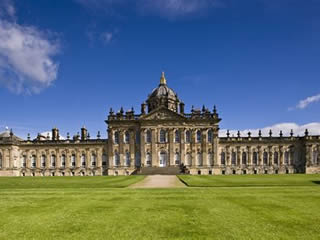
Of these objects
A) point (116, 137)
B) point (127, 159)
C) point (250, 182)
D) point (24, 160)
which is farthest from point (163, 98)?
point (250, 182)

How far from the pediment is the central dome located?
5733 mm

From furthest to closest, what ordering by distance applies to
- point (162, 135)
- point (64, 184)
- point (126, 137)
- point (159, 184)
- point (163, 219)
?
point (126, 137) → point (162, 135) → point (159, 184) → point (64, 184) → point (163, 219)

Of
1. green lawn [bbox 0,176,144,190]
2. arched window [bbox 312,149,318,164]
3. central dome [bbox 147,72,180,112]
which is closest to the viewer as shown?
green lawn [bbox 0,176,144,190]

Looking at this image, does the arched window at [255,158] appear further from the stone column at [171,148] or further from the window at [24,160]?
the window at [24,160]

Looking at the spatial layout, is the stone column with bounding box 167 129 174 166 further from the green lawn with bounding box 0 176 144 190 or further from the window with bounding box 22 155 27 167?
the window with bounding box 22 155 27 167

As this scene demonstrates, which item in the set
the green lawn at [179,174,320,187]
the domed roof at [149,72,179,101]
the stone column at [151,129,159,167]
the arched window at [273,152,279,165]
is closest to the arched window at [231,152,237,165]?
the arched window at [273,152,279,165]

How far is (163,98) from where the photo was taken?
6162cm

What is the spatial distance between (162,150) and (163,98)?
42.9 ft

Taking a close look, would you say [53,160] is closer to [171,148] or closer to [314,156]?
[171,148]

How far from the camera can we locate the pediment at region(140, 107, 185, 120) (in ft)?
180

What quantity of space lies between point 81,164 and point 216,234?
5382 centimetres

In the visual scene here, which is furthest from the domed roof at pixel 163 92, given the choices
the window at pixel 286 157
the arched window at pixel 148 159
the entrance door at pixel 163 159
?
the window at pixel 286 157

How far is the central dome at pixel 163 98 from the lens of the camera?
61.6m

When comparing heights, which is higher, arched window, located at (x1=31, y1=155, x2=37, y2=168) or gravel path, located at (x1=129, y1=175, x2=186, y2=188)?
gravel path, located at (x1=129, y1=175, x2=186, y2=188)
